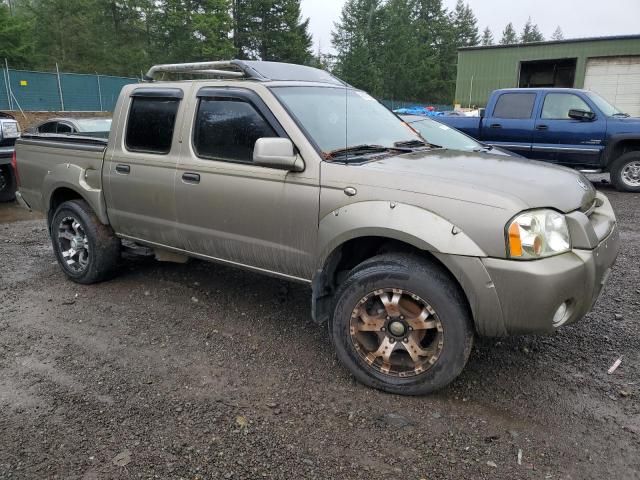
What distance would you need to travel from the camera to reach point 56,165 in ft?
16.4

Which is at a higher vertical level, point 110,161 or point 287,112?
point 287,112

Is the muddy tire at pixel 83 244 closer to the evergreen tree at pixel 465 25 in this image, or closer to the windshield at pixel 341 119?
the windshield at pixel 341 119

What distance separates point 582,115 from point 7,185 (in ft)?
35.0

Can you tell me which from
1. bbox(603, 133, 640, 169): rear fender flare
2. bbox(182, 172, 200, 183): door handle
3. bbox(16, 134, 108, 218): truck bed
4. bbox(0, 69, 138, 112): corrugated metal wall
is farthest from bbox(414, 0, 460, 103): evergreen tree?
bbox(182, 172, 200, 183): door handle

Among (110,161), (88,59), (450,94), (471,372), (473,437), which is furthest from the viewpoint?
(450,94)

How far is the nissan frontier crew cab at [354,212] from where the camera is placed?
108 inches

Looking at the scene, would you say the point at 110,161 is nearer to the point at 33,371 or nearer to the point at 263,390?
the point at 33,371

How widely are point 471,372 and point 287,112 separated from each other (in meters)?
2.10

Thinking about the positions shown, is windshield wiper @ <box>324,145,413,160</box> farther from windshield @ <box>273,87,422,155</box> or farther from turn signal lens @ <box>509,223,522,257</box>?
turn signal lens @ <box>509,223,522,257</box>

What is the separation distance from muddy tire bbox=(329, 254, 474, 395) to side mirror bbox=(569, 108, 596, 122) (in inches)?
338

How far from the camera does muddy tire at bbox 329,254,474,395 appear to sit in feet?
9.42

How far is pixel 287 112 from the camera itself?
3475 millimetres

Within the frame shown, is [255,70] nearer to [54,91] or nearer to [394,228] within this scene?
[394,228]

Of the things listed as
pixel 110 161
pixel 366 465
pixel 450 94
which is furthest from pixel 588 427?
pixel 450 94
